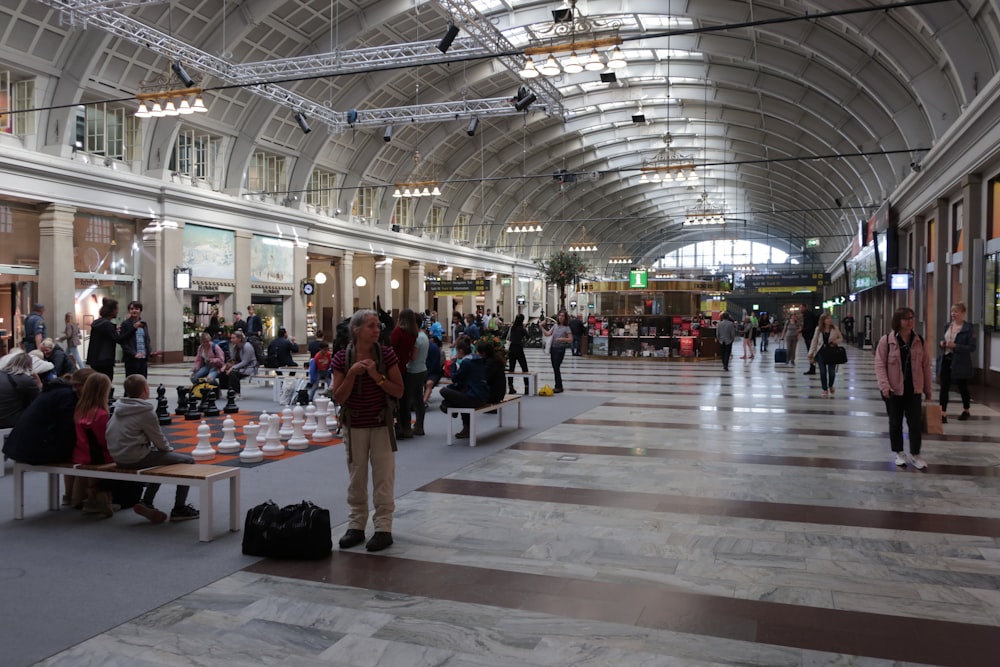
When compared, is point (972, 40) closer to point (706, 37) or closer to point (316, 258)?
point (706, 37)

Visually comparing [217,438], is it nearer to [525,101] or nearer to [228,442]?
[228,442]

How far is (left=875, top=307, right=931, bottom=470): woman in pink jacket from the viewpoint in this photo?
296 inches

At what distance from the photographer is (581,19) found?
17.8 meters

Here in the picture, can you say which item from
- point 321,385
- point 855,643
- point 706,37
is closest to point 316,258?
point 706,37

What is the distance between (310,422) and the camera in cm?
960

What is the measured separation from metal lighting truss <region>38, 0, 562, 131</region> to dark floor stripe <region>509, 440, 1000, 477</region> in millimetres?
7917

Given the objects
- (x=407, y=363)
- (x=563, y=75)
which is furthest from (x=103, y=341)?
(x=563, y=75)

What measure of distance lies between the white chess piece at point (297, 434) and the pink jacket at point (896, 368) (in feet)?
20.3

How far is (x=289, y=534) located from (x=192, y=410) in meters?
7.22

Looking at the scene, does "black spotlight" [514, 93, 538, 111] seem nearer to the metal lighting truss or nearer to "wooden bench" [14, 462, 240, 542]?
the metal lighting truss

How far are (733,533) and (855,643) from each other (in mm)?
1813

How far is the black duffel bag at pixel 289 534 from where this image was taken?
4.86 metres

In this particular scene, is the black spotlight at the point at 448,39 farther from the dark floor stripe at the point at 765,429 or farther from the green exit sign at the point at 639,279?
the green exit sign at the point at 639,279

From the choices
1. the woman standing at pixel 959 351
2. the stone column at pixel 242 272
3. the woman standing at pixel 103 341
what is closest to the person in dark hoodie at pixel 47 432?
the woman standing at pixel 103 341
